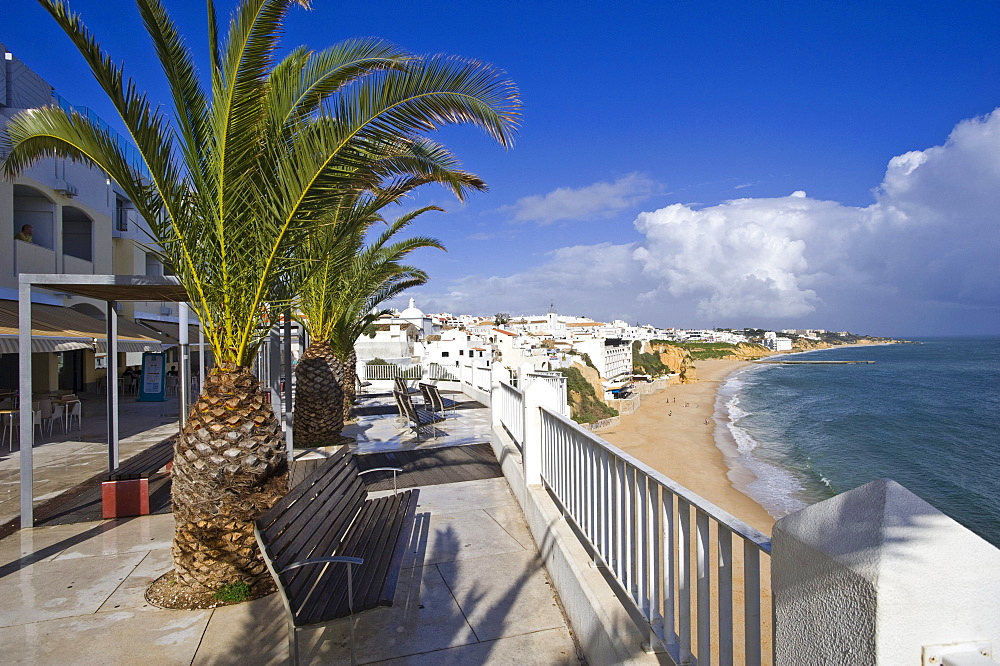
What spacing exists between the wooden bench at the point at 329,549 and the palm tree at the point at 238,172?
58 cm

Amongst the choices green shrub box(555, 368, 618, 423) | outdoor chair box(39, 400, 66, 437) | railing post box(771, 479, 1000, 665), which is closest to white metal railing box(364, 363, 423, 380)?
outdoor chair box(39, 400, 66, 437)

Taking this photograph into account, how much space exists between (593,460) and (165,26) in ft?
14.2

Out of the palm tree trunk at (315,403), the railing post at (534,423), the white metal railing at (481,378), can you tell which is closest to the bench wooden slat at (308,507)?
the railing post at (534,423)

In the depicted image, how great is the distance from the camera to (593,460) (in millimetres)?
3426

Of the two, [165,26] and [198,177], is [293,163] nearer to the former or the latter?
[198,177]

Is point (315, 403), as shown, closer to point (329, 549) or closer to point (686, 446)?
point (329, 549)

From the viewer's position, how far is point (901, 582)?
3.46 ft

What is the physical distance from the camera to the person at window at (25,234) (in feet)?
51.6

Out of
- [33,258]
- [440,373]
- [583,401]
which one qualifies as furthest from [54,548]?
[583,401]

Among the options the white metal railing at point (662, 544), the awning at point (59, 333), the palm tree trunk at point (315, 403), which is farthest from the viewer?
the awning at point (59, 333)

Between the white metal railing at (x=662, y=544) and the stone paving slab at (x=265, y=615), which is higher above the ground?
the white metal railing at (x=662, y=544)

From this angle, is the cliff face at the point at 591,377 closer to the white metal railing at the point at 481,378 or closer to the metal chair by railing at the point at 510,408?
the white metal railing at the point at 481,378

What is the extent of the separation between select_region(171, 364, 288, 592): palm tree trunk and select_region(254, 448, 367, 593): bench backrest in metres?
0.50

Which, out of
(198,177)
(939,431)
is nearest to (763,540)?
(198,177)
